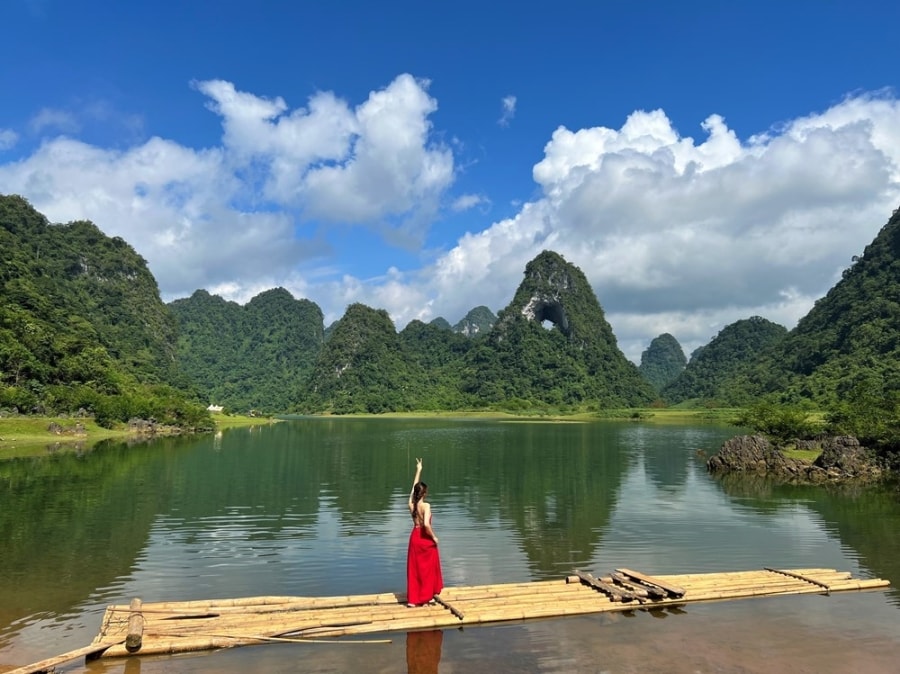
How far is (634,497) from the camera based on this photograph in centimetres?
2436

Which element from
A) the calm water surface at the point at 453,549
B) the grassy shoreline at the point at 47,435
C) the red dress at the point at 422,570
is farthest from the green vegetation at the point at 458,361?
the red dress at the point at 422,570

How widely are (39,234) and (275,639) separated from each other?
122402 mm

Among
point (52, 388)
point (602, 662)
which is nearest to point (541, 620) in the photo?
point (602, 662)

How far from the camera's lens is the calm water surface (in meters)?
7.96

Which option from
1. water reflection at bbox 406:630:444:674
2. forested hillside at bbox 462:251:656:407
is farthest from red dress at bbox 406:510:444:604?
forested hillside at bbox 462:251:656:407

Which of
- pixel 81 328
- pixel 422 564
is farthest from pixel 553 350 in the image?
pixel 422 564

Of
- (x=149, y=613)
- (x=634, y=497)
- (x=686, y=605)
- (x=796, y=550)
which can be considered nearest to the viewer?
(x=149, y=613)

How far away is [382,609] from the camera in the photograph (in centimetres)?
892

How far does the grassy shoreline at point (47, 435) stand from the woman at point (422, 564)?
3252 cm

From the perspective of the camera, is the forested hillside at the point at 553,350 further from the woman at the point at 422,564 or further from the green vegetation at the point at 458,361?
the woman at the point at 422,564

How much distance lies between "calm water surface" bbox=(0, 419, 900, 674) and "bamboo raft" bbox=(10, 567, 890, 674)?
19cm

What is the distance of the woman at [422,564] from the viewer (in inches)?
362

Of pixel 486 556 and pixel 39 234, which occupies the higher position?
pixel 39 234

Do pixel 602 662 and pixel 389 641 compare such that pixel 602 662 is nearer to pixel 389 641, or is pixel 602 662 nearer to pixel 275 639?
pixel 389 641
